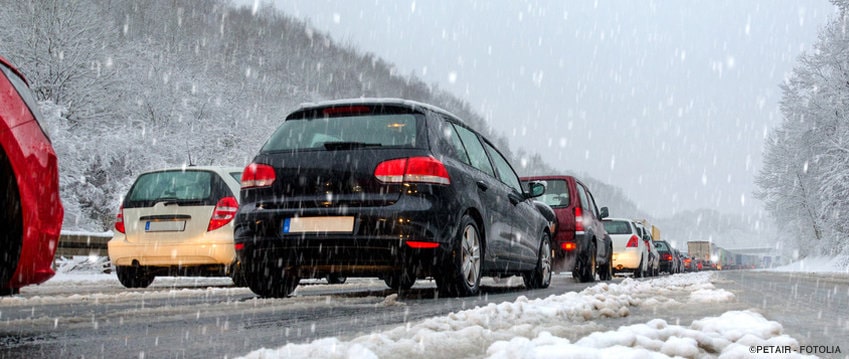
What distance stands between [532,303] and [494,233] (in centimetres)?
291

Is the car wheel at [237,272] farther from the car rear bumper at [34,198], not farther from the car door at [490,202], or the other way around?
the car rear bumper at [34,198]

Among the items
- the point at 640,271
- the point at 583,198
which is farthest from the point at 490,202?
the point at 640,271

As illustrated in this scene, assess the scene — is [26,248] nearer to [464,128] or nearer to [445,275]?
[445,275]

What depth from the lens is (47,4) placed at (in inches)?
1291

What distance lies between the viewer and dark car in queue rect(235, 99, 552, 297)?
5.95 m

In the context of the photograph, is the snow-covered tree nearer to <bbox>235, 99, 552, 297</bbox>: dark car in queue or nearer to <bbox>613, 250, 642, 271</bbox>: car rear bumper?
<bbox>613, 250, 642, 271</bbox>: car rear bumper

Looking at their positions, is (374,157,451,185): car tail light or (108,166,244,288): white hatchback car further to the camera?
(108,166,244,288): white hatchback car

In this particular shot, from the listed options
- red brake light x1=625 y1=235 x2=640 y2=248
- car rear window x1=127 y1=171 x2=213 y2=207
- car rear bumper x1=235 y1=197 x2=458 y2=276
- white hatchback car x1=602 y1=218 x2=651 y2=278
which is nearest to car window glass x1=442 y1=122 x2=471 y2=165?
car rear bumper x1=235 y1=197 x2=458 y2=276

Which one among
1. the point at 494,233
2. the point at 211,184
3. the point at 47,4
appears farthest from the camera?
the point at 47,4

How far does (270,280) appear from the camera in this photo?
6934mm

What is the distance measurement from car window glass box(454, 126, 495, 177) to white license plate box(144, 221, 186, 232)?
3.56 metres

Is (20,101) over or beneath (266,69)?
beneath

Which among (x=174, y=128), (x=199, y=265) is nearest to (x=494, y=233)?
(x=199, y=265)

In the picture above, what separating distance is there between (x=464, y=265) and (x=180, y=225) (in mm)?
3916
